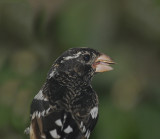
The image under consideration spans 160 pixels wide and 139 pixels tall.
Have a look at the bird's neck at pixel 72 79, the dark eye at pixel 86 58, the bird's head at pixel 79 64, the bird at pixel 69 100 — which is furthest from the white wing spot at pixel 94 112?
the dark eye at pixel 86 58

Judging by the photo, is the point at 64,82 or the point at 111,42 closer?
the point at 64,82

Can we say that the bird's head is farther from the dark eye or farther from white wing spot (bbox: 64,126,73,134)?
white wing spot (bbox: 64,126,73,134)

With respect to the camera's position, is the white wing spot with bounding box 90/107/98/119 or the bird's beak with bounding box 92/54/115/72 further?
the bird's beak with bounding box 92/54/115/72

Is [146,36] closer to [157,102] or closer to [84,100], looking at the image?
[157,102]

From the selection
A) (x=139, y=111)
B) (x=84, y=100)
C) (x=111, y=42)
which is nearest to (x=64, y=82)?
(x=84, y=100)

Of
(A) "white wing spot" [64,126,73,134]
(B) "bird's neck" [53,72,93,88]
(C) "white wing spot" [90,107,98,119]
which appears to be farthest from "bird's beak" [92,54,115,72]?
(A) "white wing spot" [64,126,73,134]

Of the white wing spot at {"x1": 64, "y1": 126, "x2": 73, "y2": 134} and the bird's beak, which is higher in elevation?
the bird's beak

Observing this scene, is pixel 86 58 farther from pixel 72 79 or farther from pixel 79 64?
pixel 72 79

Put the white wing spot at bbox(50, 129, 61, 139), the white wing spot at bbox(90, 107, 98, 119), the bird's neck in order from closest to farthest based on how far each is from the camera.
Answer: the white wing spot at bbox(50, 129, 61, 139), the white wing spot at bbox(90, 107, 98, 119), the bird's neck
